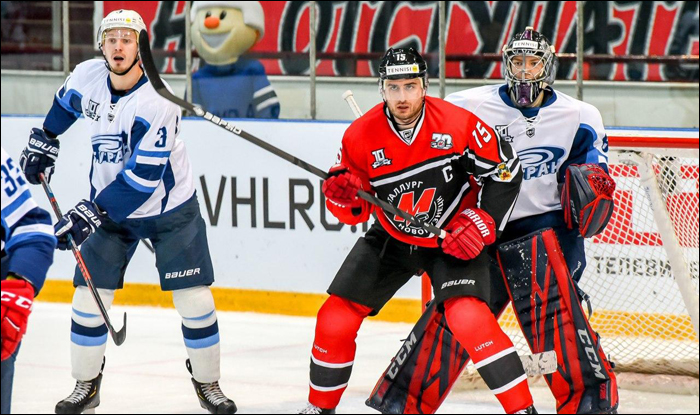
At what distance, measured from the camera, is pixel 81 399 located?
381 cm

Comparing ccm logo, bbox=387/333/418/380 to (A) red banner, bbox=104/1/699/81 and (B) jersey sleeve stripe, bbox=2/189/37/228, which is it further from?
(A) red banner, bbox=104/1/699/81

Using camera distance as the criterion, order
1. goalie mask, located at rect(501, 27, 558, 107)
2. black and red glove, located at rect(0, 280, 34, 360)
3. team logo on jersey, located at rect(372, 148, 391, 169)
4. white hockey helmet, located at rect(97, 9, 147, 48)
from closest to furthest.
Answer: black and red glove, located at rect(0, 280, 34, 360), team logo on jersey, located at rect(372, 148, 391, 169), white hockey helmet, located at rect(97, 9, 147, 48), goalie mask, located at rect(501, 27, 558, 107)

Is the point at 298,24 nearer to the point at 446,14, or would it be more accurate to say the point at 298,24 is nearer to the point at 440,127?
the point at 446,14

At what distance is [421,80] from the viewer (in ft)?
11.0

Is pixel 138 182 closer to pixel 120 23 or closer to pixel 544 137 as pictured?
pixel 120 23

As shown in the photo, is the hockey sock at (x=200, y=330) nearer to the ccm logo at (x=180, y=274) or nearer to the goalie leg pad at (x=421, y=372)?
the ccm logo at (x=180, y=274)

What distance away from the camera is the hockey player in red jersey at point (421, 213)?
332cm

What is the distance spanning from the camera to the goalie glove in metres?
3.52

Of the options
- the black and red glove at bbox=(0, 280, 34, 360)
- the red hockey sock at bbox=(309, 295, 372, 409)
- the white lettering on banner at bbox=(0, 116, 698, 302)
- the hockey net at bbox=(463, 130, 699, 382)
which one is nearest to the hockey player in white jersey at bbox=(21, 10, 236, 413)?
the red hockey sock at bbox=(309, 295, 372, 409)

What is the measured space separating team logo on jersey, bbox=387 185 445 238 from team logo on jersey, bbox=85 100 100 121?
88cm

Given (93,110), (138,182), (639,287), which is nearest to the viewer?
(138,182)

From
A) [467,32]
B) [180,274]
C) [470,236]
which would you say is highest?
[467,32]

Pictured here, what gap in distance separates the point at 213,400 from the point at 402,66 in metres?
1.23

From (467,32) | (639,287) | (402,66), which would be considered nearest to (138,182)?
(402,66)
